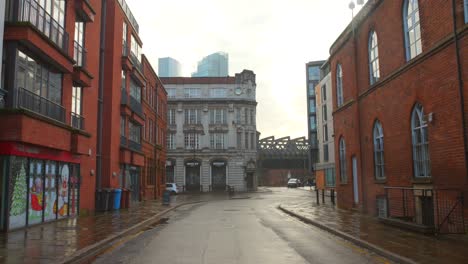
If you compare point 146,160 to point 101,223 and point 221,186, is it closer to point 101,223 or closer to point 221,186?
point 101,223

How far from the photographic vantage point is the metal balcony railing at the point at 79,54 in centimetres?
1969

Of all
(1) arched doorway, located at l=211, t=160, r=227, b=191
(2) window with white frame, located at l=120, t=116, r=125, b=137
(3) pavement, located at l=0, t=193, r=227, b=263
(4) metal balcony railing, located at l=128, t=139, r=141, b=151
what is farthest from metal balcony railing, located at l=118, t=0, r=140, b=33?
(1) arched doorway, located at l=211, t=160, r=227, b=191

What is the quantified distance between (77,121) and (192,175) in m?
51.3

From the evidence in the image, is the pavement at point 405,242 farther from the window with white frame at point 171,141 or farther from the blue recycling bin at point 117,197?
the window with white frame at point 171,141

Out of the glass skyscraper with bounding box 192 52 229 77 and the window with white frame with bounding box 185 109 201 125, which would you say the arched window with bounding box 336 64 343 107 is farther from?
the glass skyscraper with bounding box 192 52 229 77

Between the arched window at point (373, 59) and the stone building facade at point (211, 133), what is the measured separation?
169 feet

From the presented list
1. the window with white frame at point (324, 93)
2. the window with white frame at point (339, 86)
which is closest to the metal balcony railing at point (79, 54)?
the window with white frame at point (339, 86)

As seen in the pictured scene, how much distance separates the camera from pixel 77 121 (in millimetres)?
19953

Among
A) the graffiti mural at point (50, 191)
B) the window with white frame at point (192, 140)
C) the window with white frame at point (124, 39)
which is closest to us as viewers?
the graffiti mural at point (50, 191)

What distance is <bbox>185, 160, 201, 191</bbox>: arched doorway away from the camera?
7006 cm

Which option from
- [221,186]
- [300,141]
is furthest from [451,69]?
[300,141]

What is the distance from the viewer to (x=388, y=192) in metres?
16.6

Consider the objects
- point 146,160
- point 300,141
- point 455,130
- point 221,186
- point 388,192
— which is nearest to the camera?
point 455,130

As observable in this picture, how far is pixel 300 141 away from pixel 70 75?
92.2 meters
